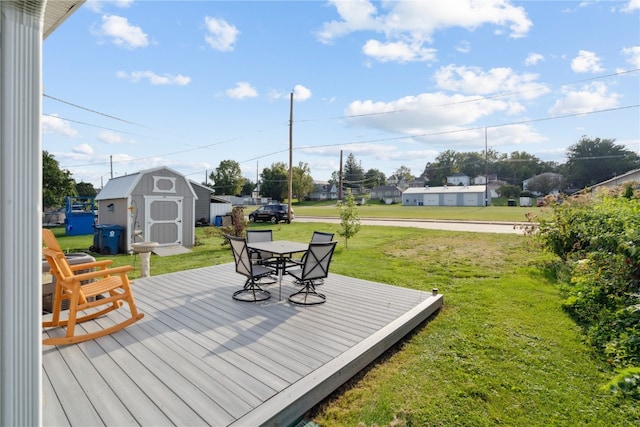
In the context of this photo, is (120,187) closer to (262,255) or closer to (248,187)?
(262,255)

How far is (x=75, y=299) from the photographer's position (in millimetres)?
3176

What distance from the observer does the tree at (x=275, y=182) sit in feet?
168

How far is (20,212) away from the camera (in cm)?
128

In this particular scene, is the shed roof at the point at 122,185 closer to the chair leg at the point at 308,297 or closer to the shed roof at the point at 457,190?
the chair leg at the point at 308,297

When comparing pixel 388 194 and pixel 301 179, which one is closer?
pixel 301 179

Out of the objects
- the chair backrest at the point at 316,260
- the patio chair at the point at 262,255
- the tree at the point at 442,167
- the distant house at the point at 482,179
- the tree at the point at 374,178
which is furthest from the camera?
the tree at the point at 374,178

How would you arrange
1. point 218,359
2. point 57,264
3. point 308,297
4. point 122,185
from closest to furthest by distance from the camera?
point 218,359, point 57,264, point 308,297, point 122,185

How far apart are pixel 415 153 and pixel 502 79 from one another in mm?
54499

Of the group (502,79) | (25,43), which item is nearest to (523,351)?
(25,43)

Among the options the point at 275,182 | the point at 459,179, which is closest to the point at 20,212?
the point at 275,182

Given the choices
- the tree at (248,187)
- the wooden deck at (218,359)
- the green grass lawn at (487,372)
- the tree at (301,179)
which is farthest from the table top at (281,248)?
the tree at (248,187)

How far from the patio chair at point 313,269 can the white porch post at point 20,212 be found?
3.13 m

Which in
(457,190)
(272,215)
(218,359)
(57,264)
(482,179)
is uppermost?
(482,179)

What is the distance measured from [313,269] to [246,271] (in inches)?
37.9
